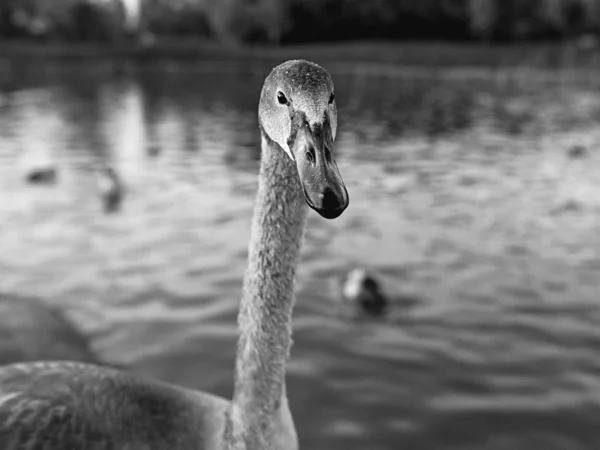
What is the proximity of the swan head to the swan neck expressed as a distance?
2.23 feet

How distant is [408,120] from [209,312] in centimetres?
2370

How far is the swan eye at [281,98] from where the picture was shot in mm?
3021

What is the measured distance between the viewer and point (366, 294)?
8047mm

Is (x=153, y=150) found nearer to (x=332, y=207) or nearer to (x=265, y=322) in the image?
(x=265, y=322)

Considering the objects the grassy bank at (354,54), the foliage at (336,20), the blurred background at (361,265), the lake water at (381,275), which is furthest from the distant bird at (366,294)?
the foliage at (336,20)

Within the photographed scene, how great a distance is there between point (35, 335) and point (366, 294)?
13.8ft

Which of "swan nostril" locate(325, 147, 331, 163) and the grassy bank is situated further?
the grassy bank

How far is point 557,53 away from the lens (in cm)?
7656

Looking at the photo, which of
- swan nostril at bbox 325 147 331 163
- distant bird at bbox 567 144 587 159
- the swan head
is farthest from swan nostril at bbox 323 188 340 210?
distant bird at bbox 567 144 587 159

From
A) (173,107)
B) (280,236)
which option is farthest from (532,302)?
(173,107)

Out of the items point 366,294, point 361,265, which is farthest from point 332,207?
point 361,265

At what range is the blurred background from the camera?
6.16 meters

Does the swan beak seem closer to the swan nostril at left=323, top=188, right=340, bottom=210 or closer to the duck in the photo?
the swan nostril at left=323, top=188, right=340, bottom=210

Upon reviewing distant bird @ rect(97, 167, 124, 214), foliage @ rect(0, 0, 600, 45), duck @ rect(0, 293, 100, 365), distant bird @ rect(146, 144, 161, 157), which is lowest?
distant bird @ rect(146, 144, 161, 157)
